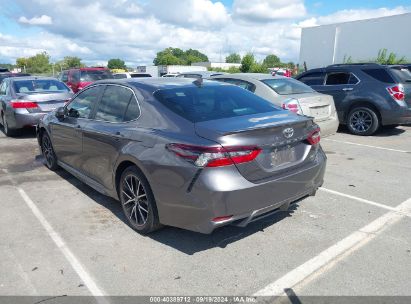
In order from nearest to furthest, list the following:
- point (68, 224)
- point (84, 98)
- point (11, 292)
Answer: point (11, 292) < point (68, 224) < point (84, 98)

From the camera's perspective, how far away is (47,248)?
368 centimetres

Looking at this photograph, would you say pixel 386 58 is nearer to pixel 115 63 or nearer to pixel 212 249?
pixel 212 249

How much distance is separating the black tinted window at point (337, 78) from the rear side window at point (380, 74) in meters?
0.50

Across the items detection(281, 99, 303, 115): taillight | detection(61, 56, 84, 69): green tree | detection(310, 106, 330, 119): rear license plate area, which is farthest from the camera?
detection(61, 56, 84, 69): green tree

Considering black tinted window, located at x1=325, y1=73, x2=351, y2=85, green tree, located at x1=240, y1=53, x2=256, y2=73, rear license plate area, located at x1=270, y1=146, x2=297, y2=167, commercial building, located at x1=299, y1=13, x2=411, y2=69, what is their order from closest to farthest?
rear license plate area, located at x1=270, y1=146, x2=297, y2=167
black tinted window, located at x1=325, y1=73, x2=351, y2=85
commercial building, located at x1=299, y1=13, x2=411, y2=69
green tree, located at x1=240, y1=53, x2=256, y2=73

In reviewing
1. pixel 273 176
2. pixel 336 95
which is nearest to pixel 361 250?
pixel 273 176

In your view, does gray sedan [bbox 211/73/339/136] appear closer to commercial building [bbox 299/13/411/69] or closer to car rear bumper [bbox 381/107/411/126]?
car rear bumper [bbox 381/107/411/126]

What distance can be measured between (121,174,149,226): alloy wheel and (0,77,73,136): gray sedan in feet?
18.7

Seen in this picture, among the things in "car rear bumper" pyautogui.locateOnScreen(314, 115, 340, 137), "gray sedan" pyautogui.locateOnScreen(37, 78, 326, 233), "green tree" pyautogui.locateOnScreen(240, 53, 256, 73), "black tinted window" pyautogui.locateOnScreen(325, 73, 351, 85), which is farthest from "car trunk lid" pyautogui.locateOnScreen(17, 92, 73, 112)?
"green tree" pyautogui.locateOnScreen(240, 53, 256, 73)

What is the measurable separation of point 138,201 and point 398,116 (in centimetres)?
733

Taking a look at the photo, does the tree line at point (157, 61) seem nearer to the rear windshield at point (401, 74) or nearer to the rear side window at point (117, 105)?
the rear windshield at point (401, 74)

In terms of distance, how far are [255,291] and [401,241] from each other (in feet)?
5.67

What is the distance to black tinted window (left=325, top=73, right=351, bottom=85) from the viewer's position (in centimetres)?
970

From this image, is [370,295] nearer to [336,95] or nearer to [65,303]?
[65,303]
